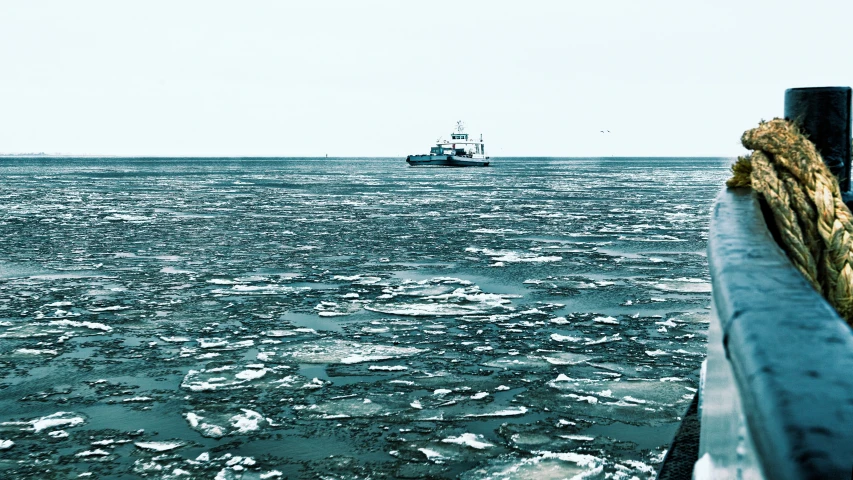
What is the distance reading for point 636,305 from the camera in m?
8.05

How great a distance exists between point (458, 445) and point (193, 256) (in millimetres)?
8683

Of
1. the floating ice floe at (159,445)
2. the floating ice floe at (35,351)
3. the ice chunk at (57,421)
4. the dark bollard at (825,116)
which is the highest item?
the dark bollard at (825,116)

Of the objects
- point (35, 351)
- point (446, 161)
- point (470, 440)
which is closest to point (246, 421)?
point (470, 440)

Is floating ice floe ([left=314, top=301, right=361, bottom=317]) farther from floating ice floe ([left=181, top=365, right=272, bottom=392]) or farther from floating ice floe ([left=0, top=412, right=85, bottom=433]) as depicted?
floating ice floe ([left=0, top=412, right=85, bottom=433])

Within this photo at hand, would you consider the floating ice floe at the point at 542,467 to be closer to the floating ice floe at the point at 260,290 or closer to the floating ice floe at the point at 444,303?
the floating ice floe at the point at 444,303

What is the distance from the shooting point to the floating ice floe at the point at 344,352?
6074 mm

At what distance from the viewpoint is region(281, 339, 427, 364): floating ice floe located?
19.9ft

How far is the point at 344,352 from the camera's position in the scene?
20.6 feet

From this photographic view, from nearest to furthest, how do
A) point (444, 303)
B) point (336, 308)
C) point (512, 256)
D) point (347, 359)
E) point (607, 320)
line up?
point (347, 359) < point (607, 320) < point (336, 308) < point (444, 303) < point (512, 256)

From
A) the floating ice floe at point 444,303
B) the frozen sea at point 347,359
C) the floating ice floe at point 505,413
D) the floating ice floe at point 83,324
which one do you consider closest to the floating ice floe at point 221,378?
the frozen sea at point 347,359

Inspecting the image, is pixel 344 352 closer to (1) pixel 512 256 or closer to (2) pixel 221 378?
(2) pixel 221 378

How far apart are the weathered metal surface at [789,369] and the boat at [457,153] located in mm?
78881

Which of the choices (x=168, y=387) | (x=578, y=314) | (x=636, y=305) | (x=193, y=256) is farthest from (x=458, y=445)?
(x=193, y=256)

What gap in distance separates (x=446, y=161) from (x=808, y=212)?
263 ft
